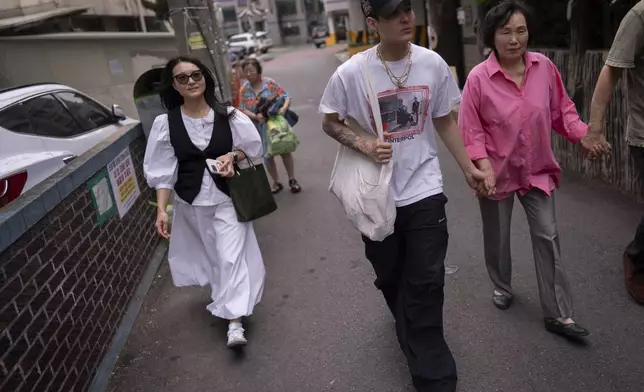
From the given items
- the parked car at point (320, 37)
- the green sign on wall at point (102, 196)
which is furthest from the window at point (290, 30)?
the green sign on wall at point (102, 196)

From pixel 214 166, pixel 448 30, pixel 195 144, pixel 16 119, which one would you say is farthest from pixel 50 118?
pixel 448 30

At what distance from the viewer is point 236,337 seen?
347 centimetres

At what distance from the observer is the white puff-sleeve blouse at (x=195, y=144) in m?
3.52

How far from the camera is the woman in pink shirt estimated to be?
299 cm

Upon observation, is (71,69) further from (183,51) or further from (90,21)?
(183,51)

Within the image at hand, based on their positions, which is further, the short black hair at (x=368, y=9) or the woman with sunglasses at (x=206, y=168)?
the woman with sunglasses at (x=206, y=168)

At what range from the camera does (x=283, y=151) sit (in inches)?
265

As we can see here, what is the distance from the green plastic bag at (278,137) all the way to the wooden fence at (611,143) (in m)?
3.25

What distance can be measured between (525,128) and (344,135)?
1029mm

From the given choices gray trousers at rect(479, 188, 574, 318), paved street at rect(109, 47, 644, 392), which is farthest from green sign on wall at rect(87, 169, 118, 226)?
gray trousers at rect(479, 188, 574, 318)

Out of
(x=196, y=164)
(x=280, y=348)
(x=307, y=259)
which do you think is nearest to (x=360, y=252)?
(x=307, y=259)

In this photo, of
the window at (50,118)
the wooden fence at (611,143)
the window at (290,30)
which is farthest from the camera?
the window at (290,30)

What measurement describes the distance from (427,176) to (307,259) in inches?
92.2

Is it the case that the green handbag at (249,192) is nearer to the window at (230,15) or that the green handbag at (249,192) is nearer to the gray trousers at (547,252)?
the gray trousers at (547,252)
